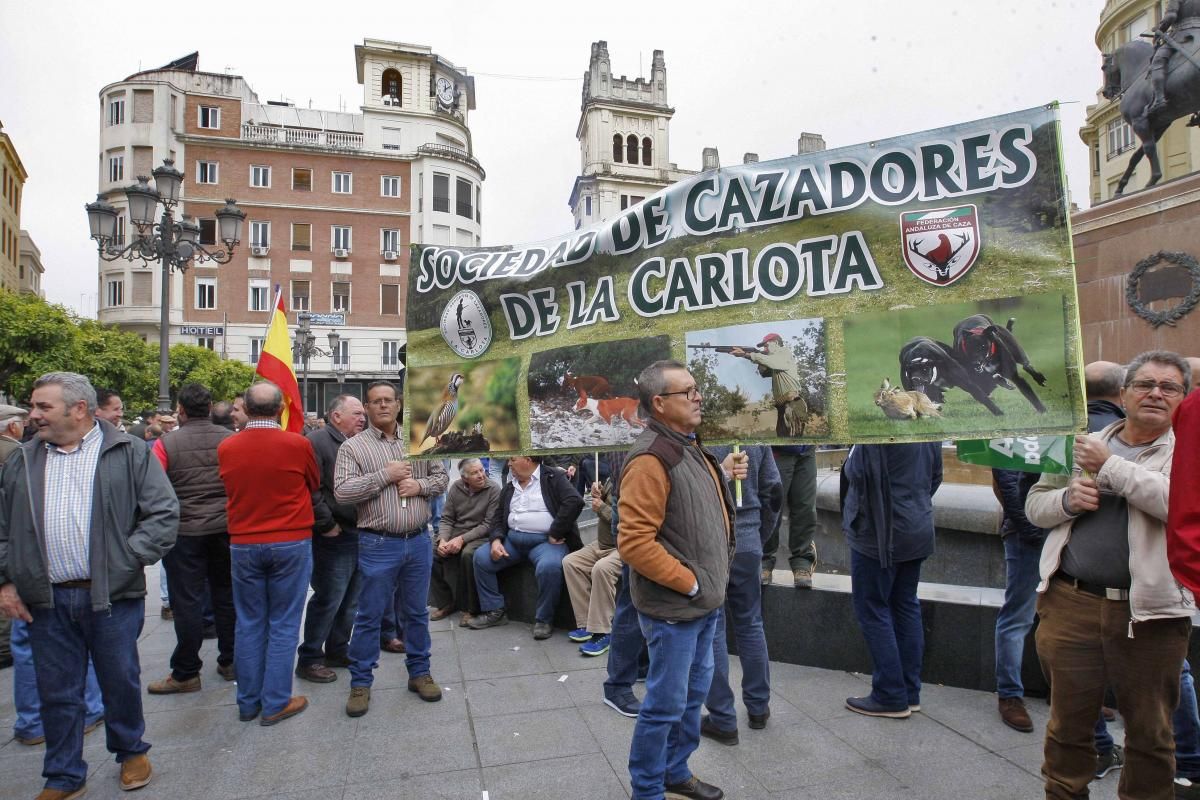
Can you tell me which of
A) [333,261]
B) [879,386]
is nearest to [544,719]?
[879,386]

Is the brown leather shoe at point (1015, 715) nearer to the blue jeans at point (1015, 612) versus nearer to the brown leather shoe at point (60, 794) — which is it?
the blue jeans at point (1015, 612)

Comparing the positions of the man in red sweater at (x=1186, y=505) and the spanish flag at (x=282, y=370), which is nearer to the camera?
the man in red sweater at (x=1186, y=505)

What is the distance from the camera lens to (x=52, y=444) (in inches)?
143

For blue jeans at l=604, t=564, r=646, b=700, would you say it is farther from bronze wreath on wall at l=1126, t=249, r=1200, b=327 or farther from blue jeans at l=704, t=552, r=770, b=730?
bronze wreath on wall at l=1126, t=249, r=1200, b=327

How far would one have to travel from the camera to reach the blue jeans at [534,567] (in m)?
6.15

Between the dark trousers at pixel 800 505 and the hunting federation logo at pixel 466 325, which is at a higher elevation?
the hunting federation logo at pixel 466 325

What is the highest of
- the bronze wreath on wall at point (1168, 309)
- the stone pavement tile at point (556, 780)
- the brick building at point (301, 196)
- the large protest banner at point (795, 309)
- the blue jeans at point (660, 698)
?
the brick building at point (301, 196)

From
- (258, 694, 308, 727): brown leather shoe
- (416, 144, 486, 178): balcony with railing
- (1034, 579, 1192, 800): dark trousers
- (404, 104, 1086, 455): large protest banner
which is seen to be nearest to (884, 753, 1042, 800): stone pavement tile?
(1034, 579, 1192, 800): dark trousers

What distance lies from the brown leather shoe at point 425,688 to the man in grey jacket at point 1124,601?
3.32 metres

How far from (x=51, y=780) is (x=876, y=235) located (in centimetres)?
453

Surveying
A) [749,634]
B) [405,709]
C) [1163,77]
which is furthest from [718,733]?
[1163,77]

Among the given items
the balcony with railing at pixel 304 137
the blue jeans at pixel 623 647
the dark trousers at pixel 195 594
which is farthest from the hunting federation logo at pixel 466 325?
the balcony with railing at pixel 304 137

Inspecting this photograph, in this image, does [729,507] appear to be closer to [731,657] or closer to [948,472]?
[731,657]

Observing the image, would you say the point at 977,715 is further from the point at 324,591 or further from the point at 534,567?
the point at 324,591
